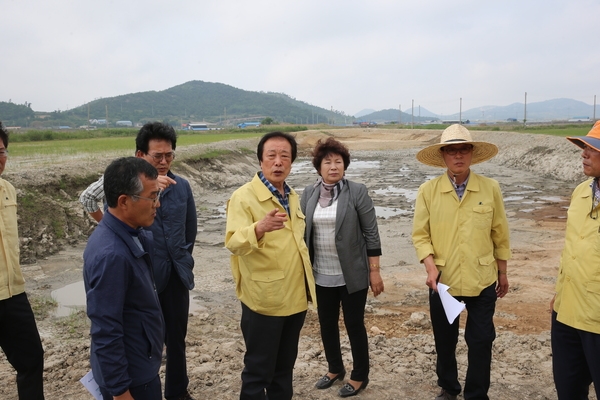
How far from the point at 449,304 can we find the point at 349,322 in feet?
2.63

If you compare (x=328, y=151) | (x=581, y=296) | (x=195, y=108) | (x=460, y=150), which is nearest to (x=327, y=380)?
(x=328, y=151)

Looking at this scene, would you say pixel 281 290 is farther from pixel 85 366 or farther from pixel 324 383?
pixel 85 366

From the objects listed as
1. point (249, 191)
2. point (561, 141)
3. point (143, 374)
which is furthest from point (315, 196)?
point (561, 141)

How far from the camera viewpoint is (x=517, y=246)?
8.94 meters

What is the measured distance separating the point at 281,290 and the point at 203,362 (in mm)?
1847

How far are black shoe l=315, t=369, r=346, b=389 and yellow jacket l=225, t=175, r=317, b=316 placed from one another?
1069 mm

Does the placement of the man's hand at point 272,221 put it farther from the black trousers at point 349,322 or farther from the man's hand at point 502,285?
the man's hand at point 502,285

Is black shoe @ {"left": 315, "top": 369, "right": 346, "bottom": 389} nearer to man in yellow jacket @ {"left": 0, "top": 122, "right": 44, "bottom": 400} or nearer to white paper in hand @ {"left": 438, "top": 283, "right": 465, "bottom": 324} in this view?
white paper in hand @ {"left": 438, "top": 283, "right": 465, "bottom": 324}

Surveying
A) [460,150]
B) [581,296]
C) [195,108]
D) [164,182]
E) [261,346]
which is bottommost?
[261,346]

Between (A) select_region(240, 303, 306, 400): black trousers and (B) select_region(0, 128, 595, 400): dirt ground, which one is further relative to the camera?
(B) select_region(0, 128, 595, 400): dirt ground

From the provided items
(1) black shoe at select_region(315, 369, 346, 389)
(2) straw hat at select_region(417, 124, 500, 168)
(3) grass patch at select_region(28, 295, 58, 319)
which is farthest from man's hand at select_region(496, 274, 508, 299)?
(3) grass patch at select_region(28, 295, 58, 319)

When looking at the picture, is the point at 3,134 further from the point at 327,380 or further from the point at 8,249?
the point at 327,380

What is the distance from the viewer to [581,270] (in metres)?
2.71

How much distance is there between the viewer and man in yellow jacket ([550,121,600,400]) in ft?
8.66
